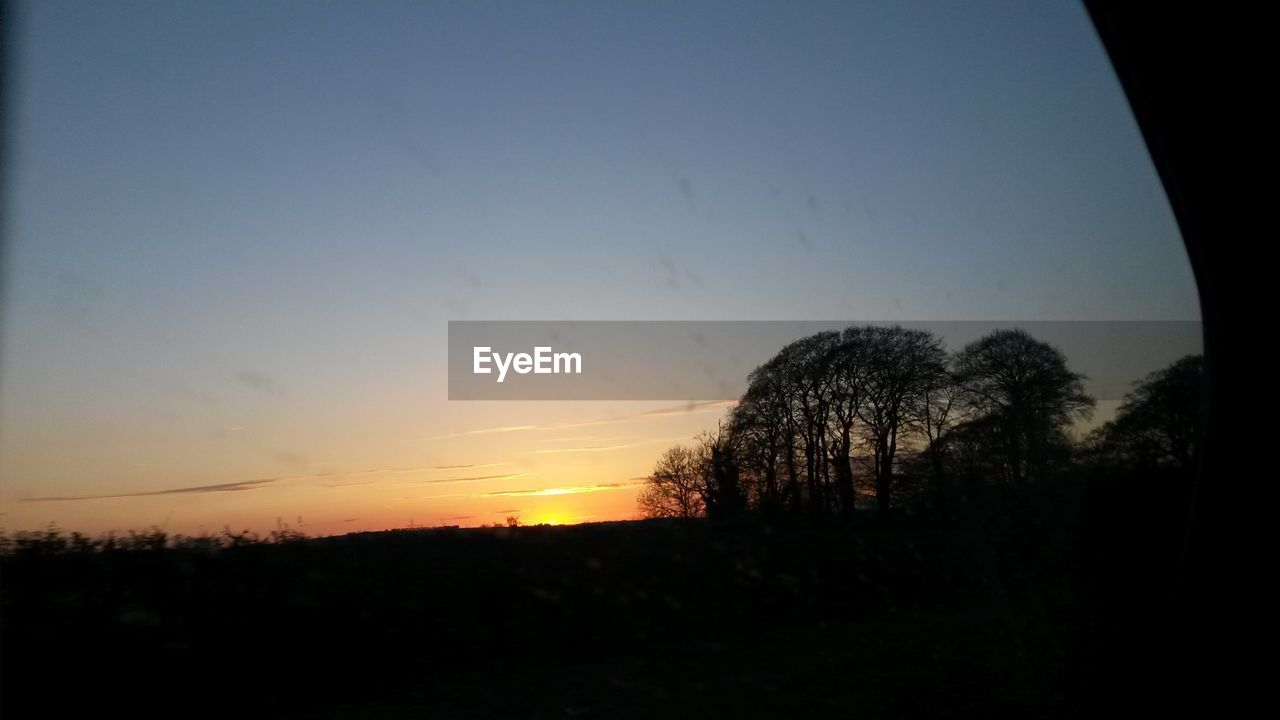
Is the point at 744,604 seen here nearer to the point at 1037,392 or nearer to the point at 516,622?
the point at 516,622

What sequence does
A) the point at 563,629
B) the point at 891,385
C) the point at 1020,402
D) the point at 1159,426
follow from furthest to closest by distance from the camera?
the point at 891,385
the point at 1020,402
the point at 563,629
the point at 1159,426

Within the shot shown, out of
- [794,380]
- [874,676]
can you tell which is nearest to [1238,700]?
[874,676]

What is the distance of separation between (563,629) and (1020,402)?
5836 mm

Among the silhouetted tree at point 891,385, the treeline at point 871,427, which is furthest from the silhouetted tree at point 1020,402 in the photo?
the silhouetted tree at point 891,385

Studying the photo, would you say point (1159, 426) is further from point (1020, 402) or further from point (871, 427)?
point (871, 427)

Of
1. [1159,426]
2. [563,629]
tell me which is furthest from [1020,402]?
[563,629]

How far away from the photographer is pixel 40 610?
5082mm

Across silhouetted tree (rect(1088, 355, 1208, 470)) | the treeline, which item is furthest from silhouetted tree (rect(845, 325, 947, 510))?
silhouetted tree (rect(1088, 355, 1208, 470))

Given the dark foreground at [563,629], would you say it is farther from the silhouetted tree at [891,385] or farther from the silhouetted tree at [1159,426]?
the silhouetted tree at [891,385]

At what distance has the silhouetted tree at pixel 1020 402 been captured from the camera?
919 cm

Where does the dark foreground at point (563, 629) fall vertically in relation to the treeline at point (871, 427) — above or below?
below

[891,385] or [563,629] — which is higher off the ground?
[891,385]

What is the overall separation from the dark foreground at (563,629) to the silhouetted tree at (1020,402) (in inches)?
25.9

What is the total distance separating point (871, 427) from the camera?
1300 cm
